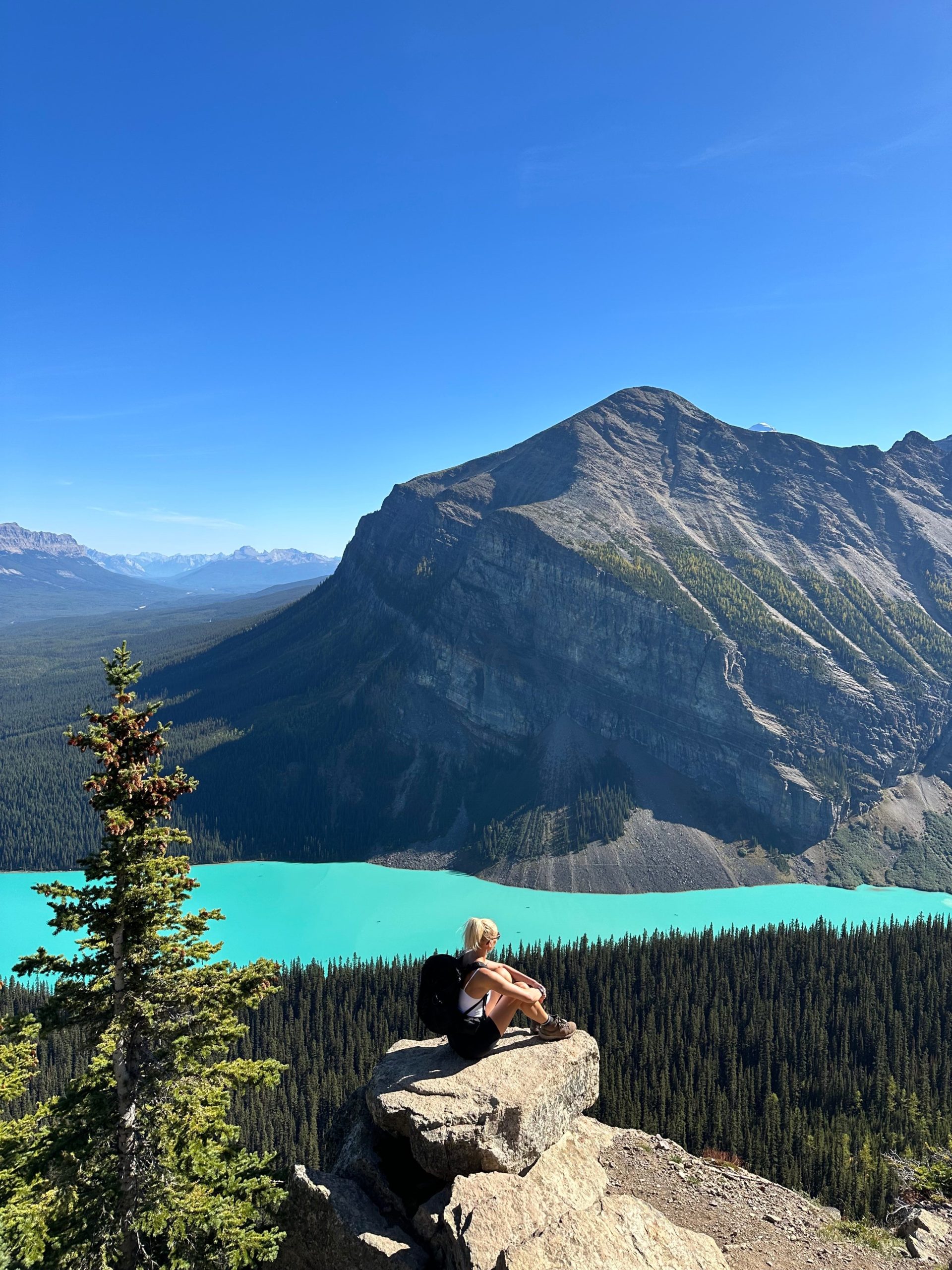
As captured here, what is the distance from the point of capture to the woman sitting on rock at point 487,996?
13.8m

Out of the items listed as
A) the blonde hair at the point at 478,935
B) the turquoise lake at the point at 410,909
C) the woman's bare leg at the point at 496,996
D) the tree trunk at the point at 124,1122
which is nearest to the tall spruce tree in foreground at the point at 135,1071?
the tree trunk at the point at 124,1122

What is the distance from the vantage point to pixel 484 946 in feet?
45.4

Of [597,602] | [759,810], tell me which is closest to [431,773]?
[597,602]

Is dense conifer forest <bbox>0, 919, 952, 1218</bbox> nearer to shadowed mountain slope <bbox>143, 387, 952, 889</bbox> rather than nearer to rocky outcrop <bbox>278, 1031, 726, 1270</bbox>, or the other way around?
rocky outcrop <bbox>278, 1031, 726, 1270</bbox>

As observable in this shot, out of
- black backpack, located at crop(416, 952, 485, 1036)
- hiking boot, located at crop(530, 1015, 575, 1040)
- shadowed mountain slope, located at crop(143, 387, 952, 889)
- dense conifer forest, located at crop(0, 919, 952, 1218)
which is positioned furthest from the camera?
shadowed mountain slope, located at crop(143, 387, 952, 889)

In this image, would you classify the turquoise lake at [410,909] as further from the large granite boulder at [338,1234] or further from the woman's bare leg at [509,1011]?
the woman's bare leg at [509,1011]

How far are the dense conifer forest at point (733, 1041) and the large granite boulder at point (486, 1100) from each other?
1678 inches

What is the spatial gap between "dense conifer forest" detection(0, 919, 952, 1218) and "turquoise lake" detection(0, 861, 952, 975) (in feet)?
54.8

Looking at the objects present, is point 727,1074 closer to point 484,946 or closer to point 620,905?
point 620,905

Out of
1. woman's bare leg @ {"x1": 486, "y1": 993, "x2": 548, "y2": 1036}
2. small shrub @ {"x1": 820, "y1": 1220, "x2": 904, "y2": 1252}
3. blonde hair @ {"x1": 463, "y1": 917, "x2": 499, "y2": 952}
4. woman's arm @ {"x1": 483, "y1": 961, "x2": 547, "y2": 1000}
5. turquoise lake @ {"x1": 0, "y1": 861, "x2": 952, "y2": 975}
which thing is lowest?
turquoise lake @ {"x1": 0, "y1": 861, "x2": 952, "y2": 975}

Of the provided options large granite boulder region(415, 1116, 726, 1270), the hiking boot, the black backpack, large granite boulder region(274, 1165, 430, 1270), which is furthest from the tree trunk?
the hiking boot

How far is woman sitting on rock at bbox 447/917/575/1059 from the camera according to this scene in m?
13.8

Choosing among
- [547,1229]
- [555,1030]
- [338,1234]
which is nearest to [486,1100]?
[547,1229]

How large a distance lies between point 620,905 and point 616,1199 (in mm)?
117185
